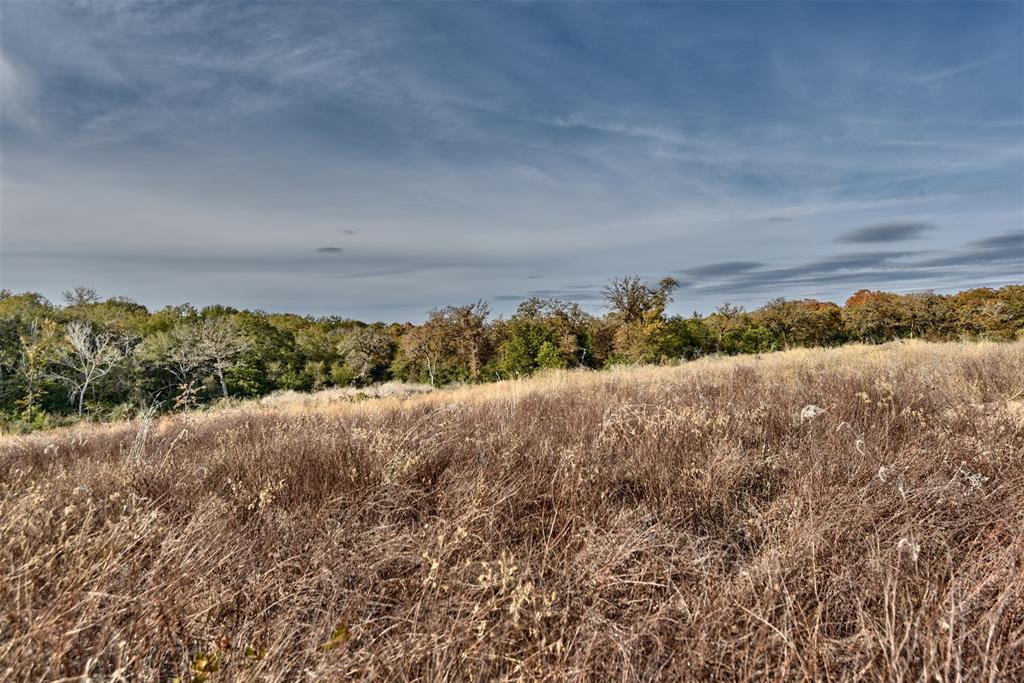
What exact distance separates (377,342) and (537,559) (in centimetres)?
3677

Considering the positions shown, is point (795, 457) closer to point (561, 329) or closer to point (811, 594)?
point (811, 594)

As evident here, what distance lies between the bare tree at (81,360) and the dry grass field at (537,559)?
29.3 metres

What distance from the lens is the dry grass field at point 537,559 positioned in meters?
1.51

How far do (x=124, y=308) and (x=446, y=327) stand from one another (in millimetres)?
32489

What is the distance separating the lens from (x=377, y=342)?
37.3 m

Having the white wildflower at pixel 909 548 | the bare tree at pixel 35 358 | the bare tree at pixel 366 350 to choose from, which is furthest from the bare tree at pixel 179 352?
the white wildflower at pixel 909 548

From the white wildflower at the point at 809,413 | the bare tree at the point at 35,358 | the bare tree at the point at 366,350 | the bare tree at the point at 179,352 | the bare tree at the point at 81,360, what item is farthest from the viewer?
the bare tree at the point at 366,350

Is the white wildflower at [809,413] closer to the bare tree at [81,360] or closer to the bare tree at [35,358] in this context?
the bare tree at [35,358]

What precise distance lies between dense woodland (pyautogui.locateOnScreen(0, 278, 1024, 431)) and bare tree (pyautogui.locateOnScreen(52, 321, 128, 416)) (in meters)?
0.10

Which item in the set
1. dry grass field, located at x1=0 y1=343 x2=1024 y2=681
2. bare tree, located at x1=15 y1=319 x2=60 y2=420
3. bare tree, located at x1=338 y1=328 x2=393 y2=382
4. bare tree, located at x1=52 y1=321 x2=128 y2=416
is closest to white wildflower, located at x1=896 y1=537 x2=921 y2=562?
dry grass field, located at x1=0 y1=343 x2=1024 y2=681

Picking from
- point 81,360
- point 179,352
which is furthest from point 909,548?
point 179,352

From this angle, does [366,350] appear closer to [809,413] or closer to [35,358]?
[35,358]

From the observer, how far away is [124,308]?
42.1 meters

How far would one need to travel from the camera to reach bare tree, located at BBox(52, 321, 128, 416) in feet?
85.8
